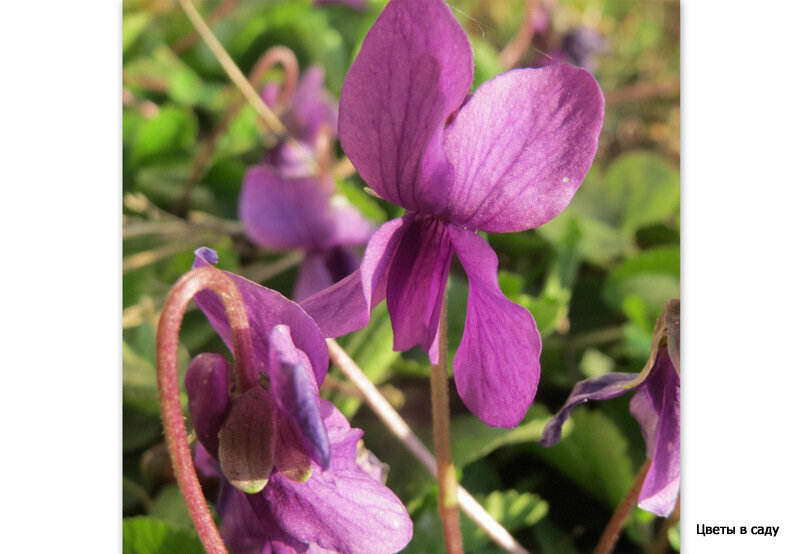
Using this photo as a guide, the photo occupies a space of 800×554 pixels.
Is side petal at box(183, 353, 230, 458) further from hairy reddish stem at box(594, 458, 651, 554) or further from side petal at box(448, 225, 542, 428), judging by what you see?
hairy reddish stem at box(594, 458, 651, 554)

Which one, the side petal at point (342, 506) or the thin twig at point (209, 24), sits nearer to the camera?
the side petal at point (342, 506)

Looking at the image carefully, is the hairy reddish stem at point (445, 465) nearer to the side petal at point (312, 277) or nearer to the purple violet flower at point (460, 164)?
the purple violet flower at point (460, 164)

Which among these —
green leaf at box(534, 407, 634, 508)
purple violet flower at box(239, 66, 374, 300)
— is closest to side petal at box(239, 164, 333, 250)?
purple violet flower at box(239, 66, 374, 300)

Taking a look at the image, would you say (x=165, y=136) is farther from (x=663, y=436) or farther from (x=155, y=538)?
(x=663, y=436)

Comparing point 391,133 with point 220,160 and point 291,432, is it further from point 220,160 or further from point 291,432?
point 220,160

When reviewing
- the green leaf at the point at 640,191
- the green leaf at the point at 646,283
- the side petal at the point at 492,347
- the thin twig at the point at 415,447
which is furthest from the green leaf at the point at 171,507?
the green leaf at the point at 640,191

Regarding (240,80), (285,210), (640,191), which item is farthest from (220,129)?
(640,191)
